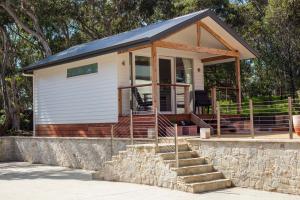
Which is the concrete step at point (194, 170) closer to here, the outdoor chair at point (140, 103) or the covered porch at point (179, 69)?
the covered porch at point (179, 69)

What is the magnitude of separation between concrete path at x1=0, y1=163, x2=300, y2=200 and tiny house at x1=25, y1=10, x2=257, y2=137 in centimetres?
306

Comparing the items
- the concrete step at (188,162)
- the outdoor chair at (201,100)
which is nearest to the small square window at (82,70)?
the outdoor chair at (201,100)

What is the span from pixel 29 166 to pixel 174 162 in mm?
8643

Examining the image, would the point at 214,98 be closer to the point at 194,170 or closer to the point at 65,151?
the point at 65,151

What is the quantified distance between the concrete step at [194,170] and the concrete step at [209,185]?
522mm

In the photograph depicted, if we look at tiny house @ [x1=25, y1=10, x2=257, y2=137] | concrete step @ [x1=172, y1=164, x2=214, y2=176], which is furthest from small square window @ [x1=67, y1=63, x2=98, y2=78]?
concrete step @ [x1=172, y1=164, x2=214, y2=176]

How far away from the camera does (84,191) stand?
1116 centimetres

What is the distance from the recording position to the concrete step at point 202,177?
10745 millimetres

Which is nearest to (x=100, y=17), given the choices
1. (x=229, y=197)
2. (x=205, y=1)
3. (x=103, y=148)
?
(x=205, y=1)

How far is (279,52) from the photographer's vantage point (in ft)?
89.9

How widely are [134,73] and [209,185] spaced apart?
7.08 metres

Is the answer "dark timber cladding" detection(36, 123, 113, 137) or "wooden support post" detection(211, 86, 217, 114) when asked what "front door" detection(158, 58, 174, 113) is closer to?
"wooden support post" detection(211, 86, 217, 114)

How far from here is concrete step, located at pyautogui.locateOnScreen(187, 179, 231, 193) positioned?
1039cm

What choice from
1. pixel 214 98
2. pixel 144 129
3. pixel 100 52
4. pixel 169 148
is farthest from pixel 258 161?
pixel 100 52
